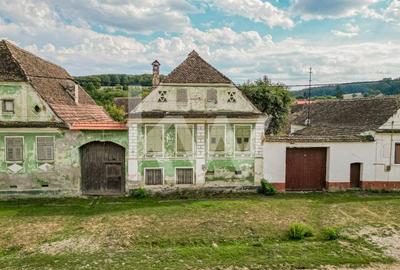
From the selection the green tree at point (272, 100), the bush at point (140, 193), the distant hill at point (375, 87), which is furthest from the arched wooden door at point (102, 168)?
the green tree at point (272, 100)

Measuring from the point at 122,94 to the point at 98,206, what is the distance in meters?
46.2

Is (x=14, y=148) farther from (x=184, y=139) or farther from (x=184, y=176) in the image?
(x=184, y=176)

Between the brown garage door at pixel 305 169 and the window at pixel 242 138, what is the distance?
258 centimetres

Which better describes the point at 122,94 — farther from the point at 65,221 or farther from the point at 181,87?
the point at 65,221

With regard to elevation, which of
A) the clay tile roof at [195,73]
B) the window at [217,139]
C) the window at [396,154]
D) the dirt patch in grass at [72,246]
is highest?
the clay tile roof at [195,73]

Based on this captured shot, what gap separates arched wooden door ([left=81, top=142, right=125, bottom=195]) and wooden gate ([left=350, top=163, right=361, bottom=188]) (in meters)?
13.4

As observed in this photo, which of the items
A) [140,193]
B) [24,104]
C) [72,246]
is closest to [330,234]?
[72,246]

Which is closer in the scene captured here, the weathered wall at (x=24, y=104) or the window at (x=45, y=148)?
the weathered wall at (x=24, y=104)

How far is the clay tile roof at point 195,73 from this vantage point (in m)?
19.2

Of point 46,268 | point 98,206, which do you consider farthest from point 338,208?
point 46,268

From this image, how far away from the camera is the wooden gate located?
66.8 ft

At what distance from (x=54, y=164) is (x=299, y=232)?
42.3 feet

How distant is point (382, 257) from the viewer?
35.6ft

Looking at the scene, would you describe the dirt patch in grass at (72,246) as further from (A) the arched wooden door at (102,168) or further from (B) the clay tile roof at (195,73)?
(B) the clay tile roof at (195,73)
